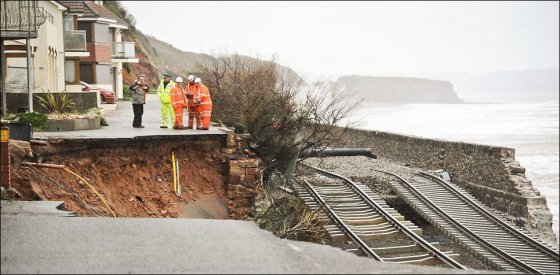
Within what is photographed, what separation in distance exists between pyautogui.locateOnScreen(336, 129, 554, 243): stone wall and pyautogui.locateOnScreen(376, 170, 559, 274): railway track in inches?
40.8

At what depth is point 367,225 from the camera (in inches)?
771

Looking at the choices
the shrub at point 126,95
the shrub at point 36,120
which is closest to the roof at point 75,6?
the shrub at point 126,95

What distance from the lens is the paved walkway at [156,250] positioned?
8359 mm

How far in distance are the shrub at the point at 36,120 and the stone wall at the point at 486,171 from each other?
13708 mm

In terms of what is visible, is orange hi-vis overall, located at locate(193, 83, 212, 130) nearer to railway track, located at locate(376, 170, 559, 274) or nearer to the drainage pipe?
railway track, located at locate(376, 170, 559, 274)

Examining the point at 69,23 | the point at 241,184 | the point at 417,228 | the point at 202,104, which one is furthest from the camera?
the point at 69,23

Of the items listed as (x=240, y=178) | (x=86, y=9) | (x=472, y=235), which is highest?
(x=86, y=9)

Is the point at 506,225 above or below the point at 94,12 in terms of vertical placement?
below

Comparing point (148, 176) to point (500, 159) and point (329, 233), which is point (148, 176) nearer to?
point (329, 233)

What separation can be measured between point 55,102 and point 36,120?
9.74 feet

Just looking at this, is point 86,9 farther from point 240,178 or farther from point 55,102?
point 240,178

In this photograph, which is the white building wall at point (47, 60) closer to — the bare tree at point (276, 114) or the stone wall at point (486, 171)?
the bare tree at point (276, 114)

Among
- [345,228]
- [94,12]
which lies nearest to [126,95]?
[94,12]

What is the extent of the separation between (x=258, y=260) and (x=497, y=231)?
43.7 ft
